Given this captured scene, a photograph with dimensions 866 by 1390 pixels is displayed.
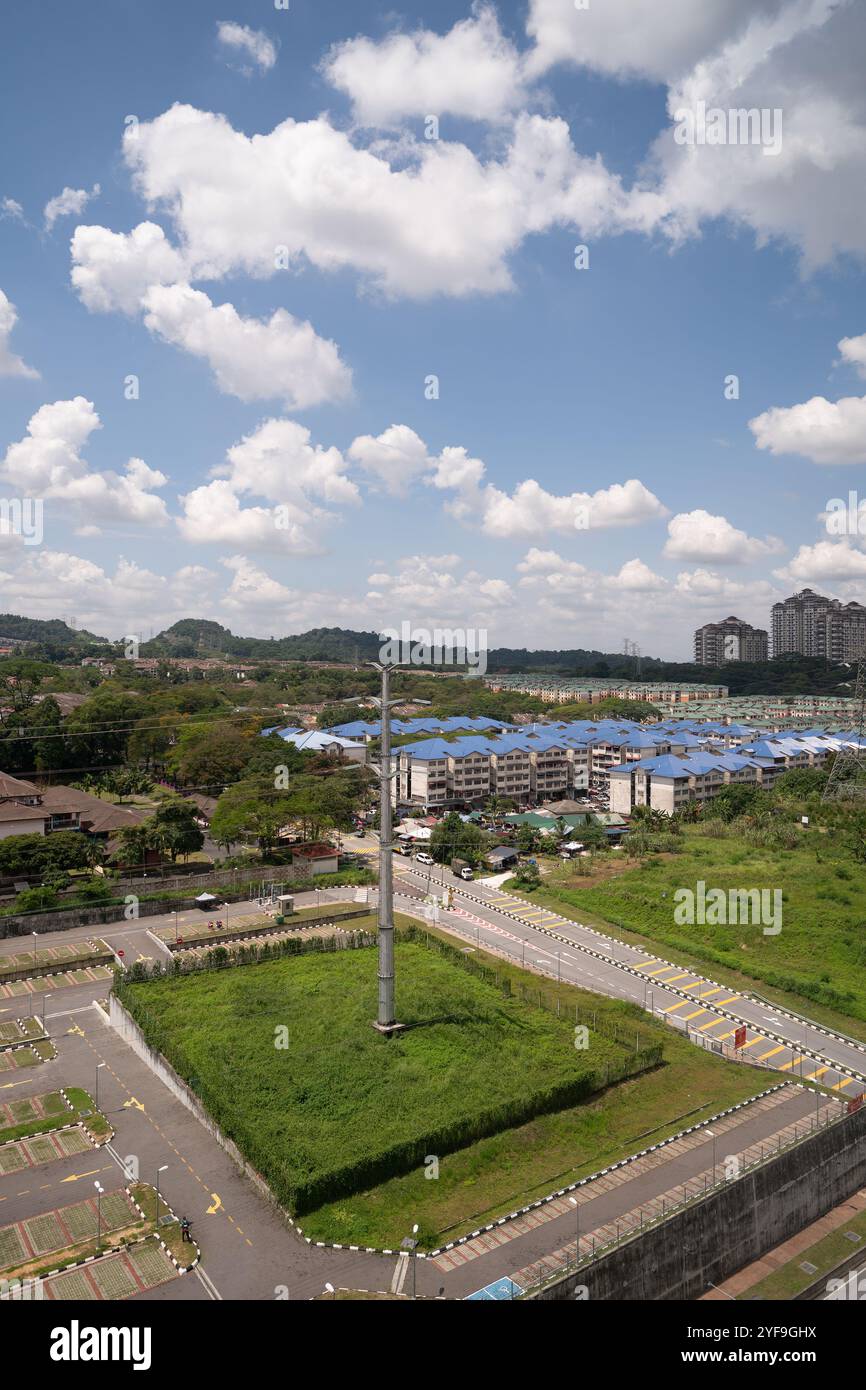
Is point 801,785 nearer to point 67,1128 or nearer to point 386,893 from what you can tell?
point 386,893

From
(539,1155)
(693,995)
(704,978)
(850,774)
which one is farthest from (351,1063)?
(850,774)

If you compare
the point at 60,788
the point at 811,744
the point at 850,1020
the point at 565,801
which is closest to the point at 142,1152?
the point at 850,1020

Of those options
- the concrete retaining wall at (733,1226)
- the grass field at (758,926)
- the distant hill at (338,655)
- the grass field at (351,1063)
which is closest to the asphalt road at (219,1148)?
the grass field at (351,1063)

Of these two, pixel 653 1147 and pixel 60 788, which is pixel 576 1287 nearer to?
pixel 653 1147

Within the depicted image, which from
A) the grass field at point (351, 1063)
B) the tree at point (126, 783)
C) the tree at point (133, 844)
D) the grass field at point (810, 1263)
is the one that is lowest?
the grass field at point (810, 1263)

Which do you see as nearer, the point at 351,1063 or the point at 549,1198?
the point at 549,1198

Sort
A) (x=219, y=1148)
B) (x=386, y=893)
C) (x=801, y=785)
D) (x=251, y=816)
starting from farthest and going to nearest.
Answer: (x=801, y=785)
(x=251, y=816)
(x=386, y=893)
(x=219, y=1148)

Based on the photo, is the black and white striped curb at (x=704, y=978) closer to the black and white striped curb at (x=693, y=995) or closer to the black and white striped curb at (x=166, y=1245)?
the black and white striped curb at (x=693, y=995)
